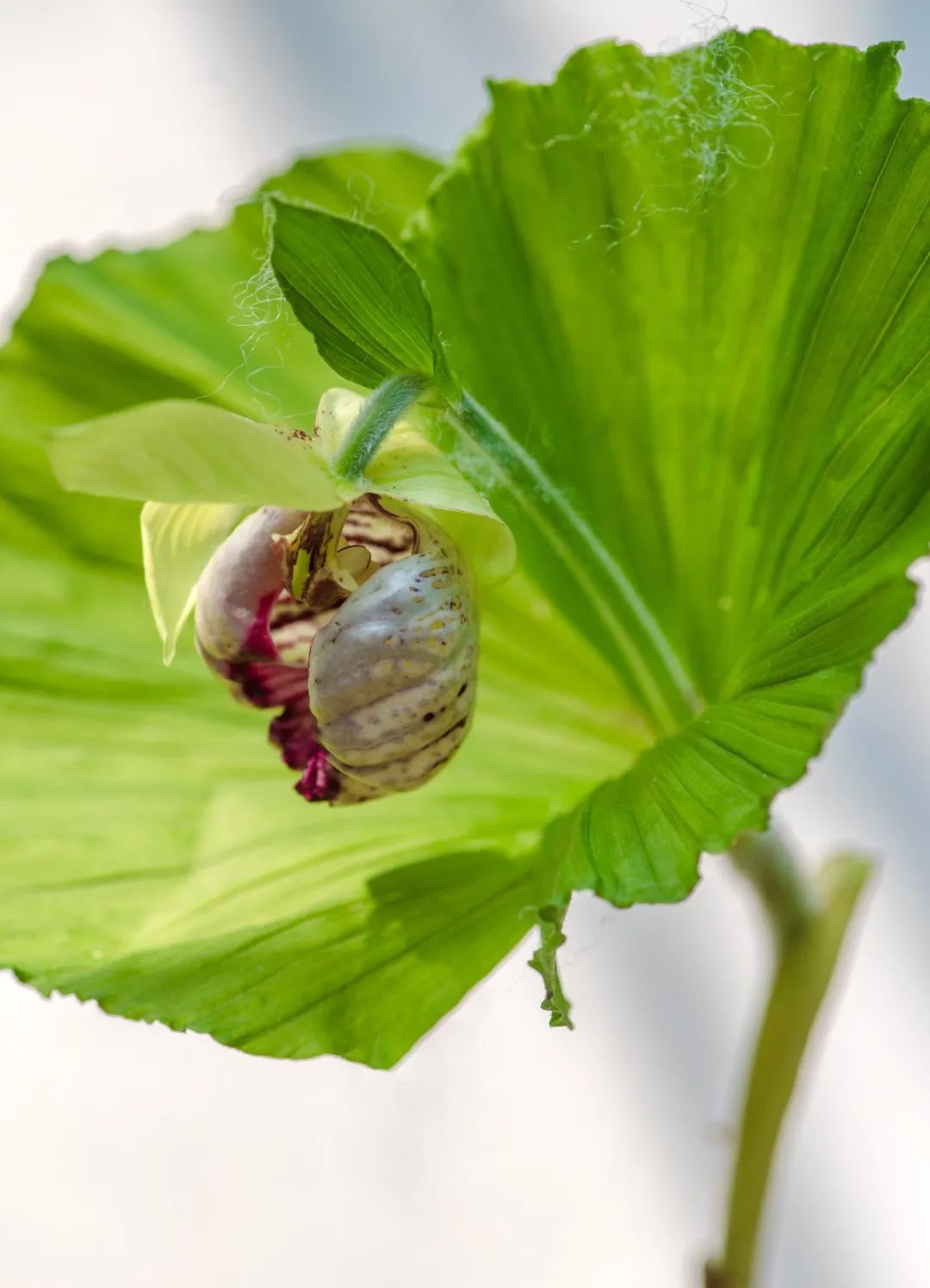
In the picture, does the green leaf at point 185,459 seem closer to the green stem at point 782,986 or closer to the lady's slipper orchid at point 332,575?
the lady's slipper orchid at point 332,575

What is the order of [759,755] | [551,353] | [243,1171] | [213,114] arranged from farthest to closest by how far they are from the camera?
[213,114]
[243,1171]
[551,353]
[759,755]

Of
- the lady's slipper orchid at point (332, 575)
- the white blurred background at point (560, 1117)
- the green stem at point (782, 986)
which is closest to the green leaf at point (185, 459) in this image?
the lady's slipper orchid at point (332, 575)

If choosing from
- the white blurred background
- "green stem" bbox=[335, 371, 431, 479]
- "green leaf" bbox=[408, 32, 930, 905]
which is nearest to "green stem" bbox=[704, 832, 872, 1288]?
"green leaf" bbox=[408, 32, 930, 905]

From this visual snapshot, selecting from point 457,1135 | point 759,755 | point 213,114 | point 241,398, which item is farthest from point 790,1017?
point 213,114

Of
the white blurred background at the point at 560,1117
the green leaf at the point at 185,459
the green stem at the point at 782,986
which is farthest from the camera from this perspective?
the white blurred background at the point at 560,1117

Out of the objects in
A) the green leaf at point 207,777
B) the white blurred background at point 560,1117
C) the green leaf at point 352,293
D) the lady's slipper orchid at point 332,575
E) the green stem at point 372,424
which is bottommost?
the white blurred background at point 560,1117

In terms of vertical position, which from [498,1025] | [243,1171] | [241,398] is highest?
[241,398]

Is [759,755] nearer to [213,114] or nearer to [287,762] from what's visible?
[287,762]
